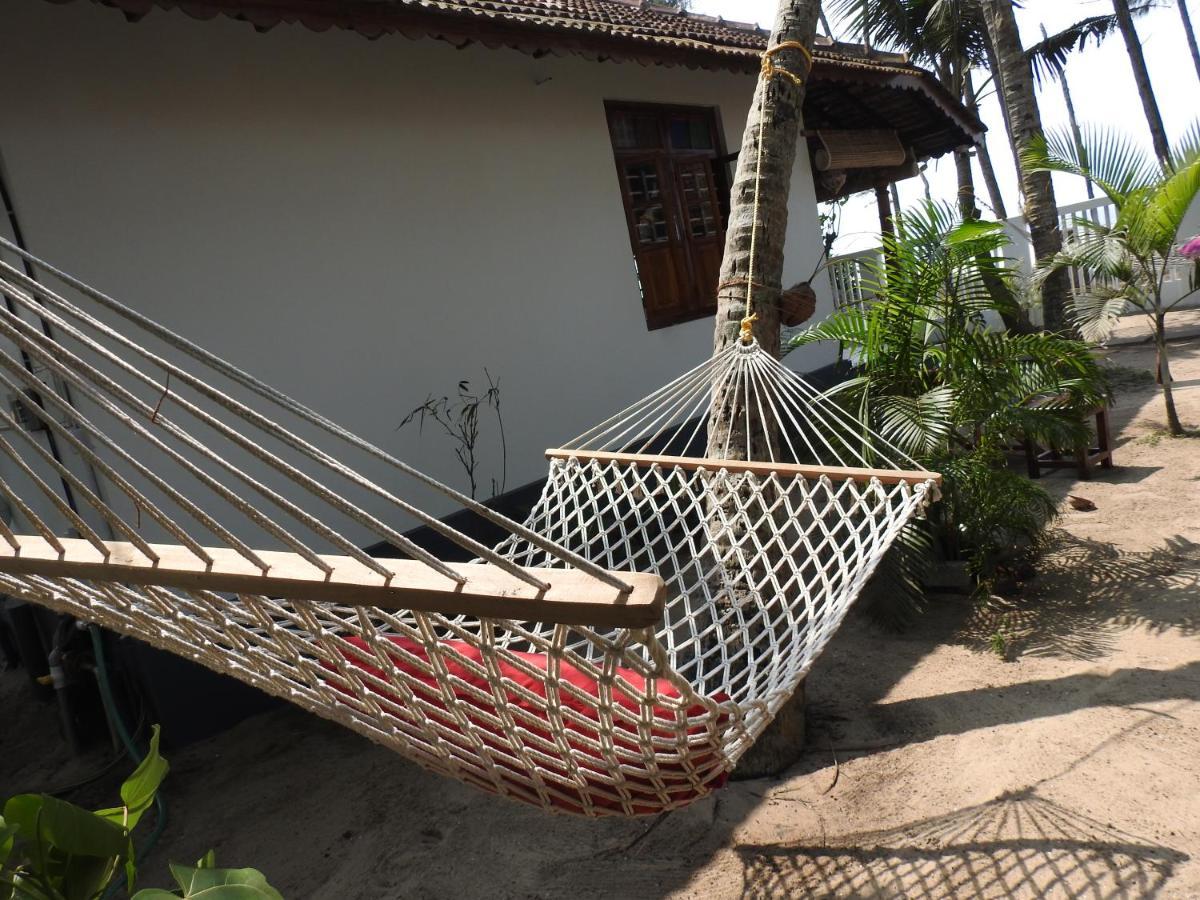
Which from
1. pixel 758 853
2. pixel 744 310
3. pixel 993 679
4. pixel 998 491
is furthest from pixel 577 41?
pixel 758 853

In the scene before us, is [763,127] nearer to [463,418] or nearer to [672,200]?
[463,418]

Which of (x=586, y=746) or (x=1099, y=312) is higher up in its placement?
(x=1099, y=312)

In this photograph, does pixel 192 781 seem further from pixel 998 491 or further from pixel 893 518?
pixel 998 491

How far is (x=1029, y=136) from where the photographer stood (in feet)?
19.1

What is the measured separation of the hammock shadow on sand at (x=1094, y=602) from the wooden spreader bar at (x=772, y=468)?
41.9 inches

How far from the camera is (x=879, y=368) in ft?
Result: 10.6

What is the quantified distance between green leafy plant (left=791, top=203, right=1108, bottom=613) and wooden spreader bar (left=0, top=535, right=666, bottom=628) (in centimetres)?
220

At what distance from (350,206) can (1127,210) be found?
11.5 feet

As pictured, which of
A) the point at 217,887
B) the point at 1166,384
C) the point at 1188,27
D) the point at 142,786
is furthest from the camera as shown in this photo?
the point at 1188,27

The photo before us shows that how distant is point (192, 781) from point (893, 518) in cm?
199

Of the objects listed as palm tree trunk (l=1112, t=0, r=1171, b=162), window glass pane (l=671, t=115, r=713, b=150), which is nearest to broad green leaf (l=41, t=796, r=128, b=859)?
window glass pane (l=671, t=115, r=713, b=150)

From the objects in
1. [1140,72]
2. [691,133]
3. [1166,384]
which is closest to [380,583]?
[691,133]

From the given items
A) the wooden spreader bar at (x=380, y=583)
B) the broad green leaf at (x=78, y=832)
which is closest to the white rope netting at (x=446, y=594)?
the wooden spreader bar at (x=380, y=583)

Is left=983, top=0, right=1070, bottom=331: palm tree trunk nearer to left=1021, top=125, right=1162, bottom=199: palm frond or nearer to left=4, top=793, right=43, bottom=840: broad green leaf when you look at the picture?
left=1021, top=125, right=1162, bottom=199: palm frond
